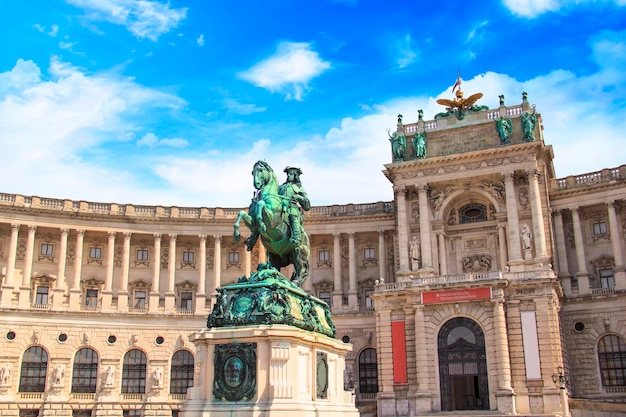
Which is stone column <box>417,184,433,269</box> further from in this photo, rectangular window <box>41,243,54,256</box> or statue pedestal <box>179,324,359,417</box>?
statue pedestal <box>179,324,359,417</box>

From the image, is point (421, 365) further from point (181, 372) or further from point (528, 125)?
point (528, 125)

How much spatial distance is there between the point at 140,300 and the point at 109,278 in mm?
3171

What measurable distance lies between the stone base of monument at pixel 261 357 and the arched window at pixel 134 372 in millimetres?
38212

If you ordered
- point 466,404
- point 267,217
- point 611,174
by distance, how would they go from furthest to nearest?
point 611,174
point 466,404
point 267,217

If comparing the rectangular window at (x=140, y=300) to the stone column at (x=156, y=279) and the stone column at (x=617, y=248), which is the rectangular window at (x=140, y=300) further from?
the stone column at (x=617, y=248)

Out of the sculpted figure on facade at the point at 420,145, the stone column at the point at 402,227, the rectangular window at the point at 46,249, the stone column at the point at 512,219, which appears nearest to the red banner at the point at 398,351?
the stone column at the point at 402,227

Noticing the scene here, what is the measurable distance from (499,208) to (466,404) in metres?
14.2

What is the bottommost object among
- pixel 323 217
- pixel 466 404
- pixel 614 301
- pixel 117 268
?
pixel 466 404

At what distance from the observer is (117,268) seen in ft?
184

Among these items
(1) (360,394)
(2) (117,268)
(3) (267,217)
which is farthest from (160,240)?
(3) (267,217)

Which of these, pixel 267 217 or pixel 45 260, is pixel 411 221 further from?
pixel 267 217

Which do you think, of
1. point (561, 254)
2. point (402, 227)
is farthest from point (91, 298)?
point (561, 254)

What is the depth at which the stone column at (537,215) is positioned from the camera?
48031 millimetres

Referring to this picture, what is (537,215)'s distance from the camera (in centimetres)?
4906
